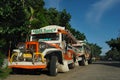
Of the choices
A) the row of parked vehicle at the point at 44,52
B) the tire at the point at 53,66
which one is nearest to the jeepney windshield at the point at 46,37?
the row of parked vehicle at the point at 44,52

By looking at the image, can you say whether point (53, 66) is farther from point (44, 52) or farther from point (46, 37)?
point (46, 37)

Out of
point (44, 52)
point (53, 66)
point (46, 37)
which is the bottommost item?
point (53, 66)

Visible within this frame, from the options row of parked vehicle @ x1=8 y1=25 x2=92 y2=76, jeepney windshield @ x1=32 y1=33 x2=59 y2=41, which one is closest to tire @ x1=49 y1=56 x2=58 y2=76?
row of parked vehicle @ x1=8 y1=25 x2=92 y2=76

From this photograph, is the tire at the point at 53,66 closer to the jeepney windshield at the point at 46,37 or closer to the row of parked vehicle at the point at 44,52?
the row of parked vehicle at the point at 44,52

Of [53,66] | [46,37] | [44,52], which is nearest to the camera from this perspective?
[53,66]

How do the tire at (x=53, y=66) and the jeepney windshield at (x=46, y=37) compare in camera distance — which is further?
the jeepney windshield at (x=46, y=37)

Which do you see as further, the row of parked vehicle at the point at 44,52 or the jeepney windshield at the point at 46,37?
the jeepney windshield at the point at 46,37

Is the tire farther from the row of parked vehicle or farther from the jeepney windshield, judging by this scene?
the jeepney windshield

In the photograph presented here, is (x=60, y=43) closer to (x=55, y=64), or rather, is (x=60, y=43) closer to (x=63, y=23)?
(x=55, y=64)

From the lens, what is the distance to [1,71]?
1465 centimetres

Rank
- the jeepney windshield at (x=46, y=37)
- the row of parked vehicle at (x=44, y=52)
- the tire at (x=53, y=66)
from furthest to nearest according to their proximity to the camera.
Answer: the jeepney windshield at (x=46, y=37) → the tire at (x=53, y=66) → the row of parked vehicle at (x=44, y=52)

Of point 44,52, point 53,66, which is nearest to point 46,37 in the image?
point 44,52

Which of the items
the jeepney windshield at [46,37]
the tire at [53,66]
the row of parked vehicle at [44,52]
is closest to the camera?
the row of parked vehicle at [44,52]

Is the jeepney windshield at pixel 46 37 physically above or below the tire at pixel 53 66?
above
